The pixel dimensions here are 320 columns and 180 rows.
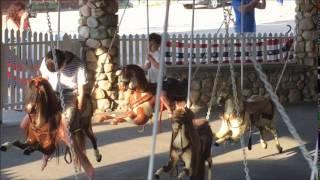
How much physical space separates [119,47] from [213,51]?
6.03 ft

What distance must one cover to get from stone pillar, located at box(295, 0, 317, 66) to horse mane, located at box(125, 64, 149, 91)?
5.80 meters

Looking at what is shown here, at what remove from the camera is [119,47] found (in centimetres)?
1162

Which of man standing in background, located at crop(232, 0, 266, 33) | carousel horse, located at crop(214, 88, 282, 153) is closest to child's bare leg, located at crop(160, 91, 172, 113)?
carousel horse, located at crop(214, 88, 282, 153)

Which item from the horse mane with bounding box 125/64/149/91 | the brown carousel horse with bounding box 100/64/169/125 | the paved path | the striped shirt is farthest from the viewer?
the brown carousel horse with bounding box 100/64/169/125

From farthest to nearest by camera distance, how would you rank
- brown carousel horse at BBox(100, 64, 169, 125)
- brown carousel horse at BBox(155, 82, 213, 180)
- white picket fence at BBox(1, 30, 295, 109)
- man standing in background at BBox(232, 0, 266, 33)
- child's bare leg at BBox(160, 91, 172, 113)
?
1. man standing in background at BBox(232, 0, 266, 33)
2. white picket fence at BBox(1, 30, 295, 109)
3. child's bare leg at BBox(160, 91, 172, 113)
4. brown carousel horse at BBox(100, 64, 169, 125)
5. brown carousel horse at BBox(155, 82, 213, 180)

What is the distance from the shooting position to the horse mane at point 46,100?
5.36 metres

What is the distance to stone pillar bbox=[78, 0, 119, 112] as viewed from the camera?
11.1 m

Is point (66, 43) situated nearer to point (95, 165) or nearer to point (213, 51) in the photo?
point (213, 51)

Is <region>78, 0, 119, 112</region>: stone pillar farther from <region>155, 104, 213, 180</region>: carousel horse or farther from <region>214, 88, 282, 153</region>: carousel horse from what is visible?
Answer: <region>155, 104, 213, 180</region>: carousel horse

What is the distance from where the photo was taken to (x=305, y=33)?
12.3 meters

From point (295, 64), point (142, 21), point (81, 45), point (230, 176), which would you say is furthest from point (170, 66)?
point (142, 21)

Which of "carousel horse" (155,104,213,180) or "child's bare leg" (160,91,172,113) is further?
"child's bare leg" (160,91,172,113)

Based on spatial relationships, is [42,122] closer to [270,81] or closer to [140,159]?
[140,159]

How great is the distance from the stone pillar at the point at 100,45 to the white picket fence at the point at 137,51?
0.96 ft
